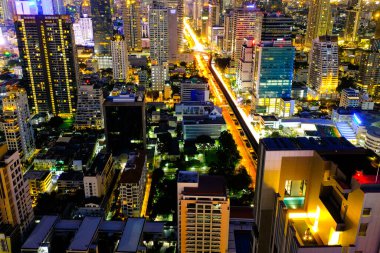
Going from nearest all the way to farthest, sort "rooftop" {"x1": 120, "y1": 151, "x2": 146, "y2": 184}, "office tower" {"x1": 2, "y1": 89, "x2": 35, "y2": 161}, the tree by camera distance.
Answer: "rooftop" {"x1": 120, "y1": 151, "x2": 146, "y2": 184} < "office tower" {"x1": 2, "y1": 89, "x2": 35, "y2": 161} < the tree

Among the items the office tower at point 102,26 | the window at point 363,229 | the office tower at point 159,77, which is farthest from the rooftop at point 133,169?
the office tower at point 102,26

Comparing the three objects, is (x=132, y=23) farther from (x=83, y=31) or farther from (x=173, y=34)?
(x=83, y=31)

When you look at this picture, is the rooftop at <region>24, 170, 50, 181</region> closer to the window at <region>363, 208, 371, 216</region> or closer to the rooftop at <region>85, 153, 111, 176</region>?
the rooftop at <region>85, 153, 111, 176</region>

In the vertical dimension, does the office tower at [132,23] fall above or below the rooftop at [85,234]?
above

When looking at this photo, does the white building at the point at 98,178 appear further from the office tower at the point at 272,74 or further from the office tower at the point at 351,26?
the office tower at the point at 351,26

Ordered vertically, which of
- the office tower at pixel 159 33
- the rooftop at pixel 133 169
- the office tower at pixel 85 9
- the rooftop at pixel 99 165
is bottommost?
the rooftop at pixel 99 165

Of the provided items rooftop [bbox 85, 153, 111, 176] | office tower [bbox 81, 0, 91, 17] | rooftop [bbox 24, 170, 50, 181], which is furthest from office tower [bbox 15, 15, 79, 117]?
office tower [bbox 81, 0, 91, 17]

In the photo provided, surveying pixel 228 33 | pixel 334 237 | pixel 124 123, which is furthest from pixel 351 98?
pixel 334 237
